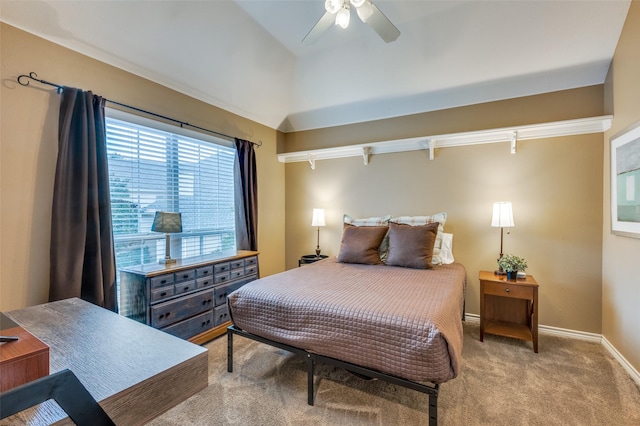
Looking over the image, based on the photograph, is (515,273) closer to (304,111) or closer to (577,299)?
(577,299)

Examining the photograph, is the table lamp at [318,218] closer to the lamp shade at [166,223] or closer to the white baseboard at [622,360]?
the lamp shade at [166,223]

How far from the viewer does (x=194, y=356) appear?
838 mm

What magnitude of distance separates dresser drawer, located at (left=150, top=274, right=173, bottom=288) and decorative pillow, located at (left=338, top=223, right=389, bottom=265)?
67.6 inches

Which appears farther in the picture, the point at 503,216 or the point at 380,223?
the point at 380,223

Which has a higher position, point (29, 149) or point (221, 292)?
point (29, 149)

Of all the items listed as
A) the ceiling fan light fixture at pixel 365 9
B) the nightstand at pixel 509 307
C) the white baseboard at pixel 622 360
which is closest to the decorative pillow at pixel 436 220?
the nightstand at pixel 509 307

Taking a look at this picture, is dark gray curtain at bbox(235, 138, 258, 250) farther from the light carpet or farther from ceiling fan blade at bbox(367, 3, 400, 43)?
ceiling fan blade at bbox(367, 3, 400, 43)

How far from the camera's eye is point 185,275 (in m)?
2.67

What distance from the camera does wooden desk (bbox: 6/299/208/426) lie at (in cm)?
69

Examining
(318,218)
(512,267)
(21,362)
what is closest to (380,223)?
(318,218)

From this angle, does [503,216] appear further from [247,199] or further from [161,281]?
[161,281]

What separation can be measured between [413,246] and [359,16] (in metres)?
2.08

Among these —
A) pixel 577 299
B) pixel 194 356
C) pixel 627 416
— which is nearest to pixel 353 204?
pixel 577 299

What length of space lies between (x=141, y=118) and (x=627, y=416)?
4323mm
